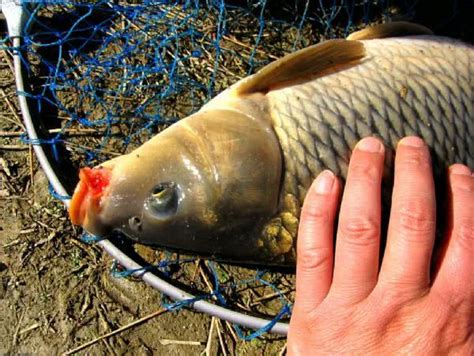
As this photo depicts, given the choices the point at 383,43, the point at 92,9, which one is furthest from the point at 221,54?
the point at 383,43

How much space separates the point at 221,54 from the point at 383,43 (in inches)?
35.4

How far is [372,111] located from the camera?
1980 mm

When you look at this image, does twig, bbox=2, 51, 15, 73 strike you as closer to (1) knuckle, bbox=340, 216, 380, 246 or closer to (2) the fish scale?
(2) the fish scale

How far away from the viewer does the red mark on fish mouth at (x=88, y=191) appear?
75.2 inches

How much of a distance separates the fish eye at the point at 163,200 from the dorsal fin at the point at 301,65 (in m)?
0.39

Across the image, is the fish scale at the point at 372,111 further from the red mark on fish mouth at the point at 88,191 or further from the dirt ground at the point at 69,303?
the dirt ground at the point at 69,303

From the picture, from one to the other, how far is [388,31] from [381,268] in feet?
3.34

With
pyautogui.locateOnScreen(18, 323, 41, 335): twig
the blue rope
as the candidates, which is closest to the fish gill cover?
the blue rope

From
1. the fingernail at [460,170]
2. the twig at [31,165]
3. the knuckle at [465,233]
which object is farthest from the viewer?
the twig at [31,165]

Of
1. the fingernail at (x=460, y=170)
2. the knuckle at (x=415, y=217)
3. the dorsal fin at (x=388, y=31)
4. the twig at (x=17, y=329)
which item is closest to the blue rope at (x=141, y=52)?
the dorsal fin at (x=388, y=31)

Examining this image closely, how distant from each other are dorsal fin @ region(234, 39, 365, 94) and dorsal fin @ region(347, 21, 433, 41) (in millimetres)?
272

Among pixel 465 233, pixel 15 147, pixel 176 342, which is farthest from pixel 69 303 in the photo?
pixel 465 233

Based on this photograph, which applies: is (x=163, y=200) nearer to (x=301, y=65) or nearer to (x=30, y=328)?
(x=301, y=65)

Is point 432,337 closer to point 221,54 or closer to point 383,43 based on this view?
point 383,43
